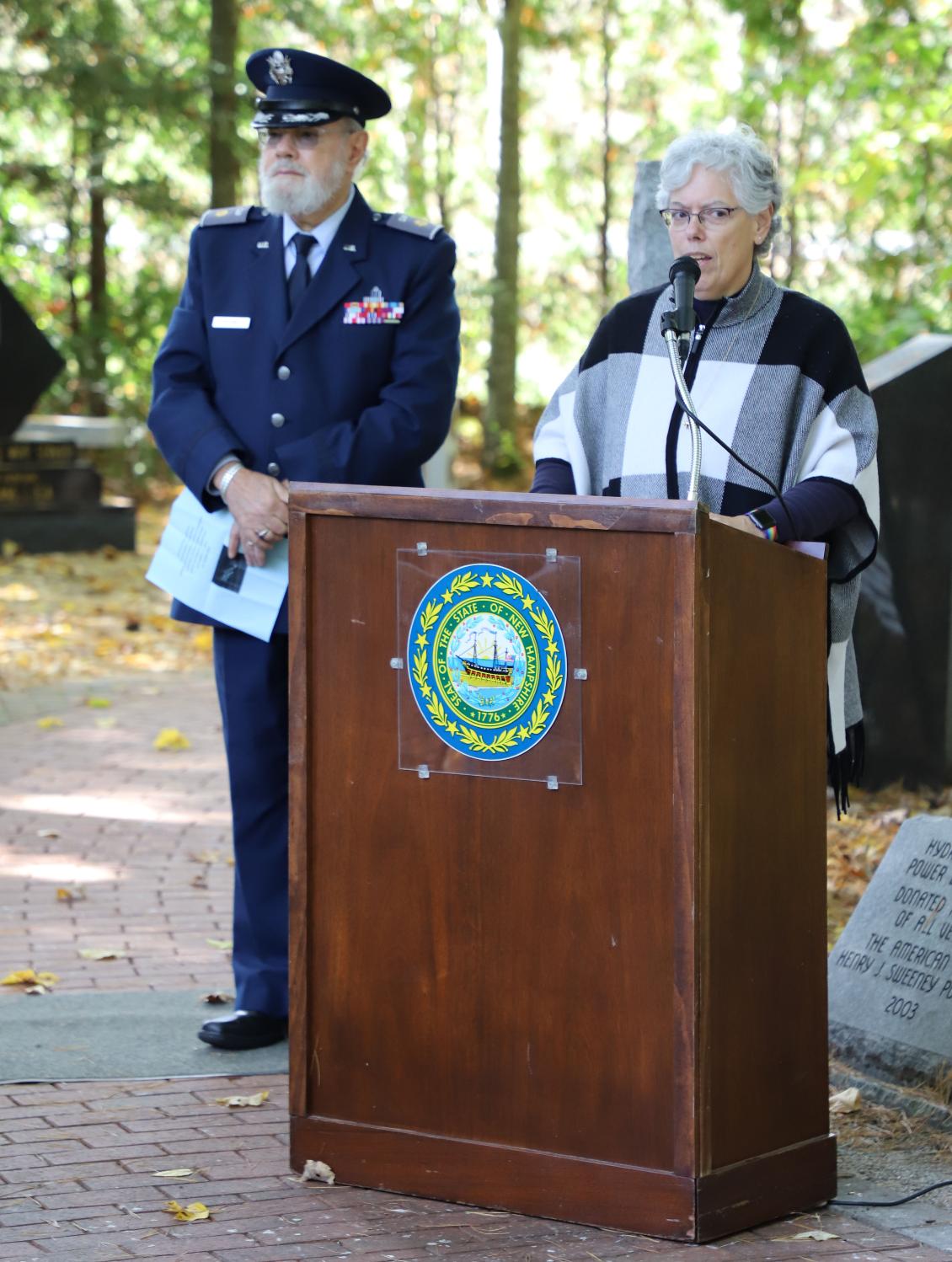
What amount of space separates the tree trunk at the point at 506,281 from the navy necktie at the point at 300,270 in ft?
51.5

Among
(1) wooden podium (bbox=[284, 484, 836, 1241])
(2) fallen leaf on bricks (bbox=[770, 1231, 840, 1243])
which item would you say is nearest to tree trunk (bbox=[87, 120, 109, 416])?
(1) wooden podium (bbox=[284, 484, 836, 1241])

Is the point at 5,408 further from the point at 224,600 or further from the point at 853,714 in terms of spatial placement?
the point at 853,714

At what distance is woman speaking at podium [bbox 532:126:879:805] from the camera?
3.25m

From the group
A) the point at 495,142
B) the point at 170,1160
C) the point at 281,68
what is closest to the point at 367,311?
the point at 281,68

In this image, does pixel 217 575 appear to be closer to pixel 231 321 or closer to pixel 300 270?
pixel 231 321

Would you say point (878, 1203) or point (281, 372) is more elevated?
point (281, 372)

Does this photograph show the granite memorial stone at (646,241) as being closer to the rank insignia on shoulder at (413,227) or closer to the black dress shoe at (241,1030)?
the rank insignia on shoulder at (413,227)

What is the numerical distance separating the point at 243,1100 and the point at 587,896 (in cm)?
123

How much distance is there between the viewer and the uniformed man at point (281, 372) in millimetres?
4035

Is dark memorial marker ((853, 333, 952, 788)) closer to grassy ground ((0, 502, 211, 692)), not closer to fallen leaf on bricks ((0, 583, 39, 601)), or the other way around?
grassy ground ((0, 502, 211, 692))

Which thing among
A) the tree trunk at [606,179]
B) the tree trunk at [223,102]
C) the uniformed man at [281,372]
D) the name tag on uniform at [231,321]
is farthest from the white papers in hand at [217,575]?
the tree trunk at [606,179]

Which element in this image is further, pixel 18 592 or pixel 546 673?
pixel 18 592

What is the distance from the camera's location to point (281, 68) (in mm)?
4008

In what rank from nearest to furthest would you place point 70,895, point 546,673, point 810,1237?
point 546,673, point 810,1237, point 70,895
